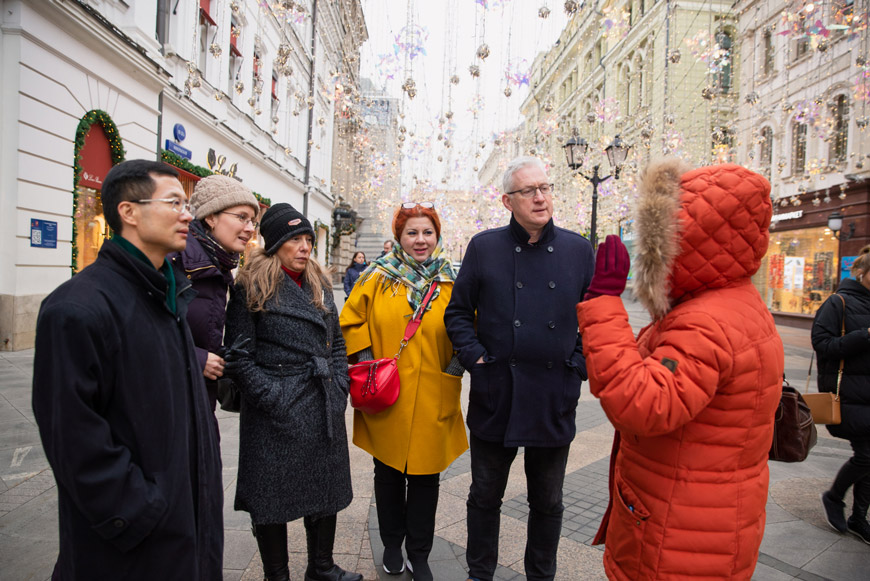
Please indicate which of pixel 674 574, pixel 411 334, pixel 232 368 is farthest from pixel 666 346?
pixel 232 368

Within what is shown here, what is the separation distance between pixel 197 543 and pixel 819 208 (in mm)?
20192

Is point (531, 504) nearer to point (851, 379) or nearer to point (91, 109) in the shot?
point (851, 379)

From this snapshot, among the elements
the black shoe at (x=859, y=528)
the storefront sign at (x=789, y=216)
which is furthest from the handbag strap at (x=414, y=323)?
the storefront sign at (x=789, y=216)

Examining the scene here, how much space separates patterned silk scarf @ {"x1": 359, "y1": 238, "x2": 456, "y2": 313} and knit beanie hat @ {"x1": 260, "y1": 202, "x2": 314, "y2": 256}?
0.49m

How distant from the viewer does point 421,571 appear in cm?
269

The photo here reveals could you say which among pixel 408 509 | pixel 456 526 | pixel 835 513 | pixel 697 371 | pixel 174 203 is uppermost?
pixel 174 203

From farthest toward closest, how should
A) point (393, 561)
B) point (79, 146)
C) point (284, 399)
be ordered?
1. point (79, 146)
2. point (393, 561)
3. point (284, 399)

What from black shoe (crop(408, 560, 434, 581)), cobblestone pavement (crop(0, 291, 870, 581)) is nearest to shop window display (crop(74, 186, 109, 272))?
cobblestone pavement (crop(0, 291, 870, 581))

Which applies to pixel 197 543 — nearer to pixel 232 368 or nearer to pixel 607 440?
pixel 232 368

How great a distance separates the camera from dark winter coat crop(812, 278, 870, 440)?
3308 mm

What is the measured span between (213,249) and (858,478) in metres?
4.12

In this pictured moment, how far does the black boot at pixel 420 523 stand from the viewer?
271cm

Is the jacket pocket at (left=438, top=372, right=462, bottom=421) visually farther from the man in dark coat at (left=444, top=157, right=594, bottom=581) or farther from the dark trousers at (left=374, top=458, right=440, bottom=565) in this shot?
the dark trousers at (left=374, top=458, right=440, bottom=565)

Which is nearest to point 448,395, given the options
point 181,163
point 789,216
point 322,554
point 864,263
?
point 322,554
